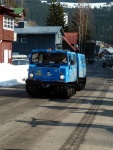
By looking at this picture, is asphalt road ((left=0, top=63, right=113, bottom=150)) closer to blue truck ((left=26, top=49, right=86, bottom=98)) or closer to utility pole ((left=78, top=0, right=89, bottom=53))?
blue truck ((left=26, top=49, right=86, bottom=98))

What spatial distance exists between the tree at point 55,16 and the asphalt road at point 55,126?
7843cm

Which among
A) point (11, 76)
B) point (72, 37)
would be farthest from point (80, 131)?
point (72, 37)

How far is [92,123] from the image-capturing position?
10766mm

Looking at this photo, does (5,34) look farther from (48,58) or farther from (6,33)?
(48,58)

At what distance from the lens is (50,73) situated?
17.1 metres

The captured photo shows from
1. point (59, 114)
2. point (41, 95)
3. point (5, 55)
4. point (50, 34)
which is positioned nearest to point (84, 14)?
point (50, 34)

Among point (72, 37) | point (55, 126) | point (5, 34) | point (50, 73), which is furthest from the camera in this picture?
point (72, 37)

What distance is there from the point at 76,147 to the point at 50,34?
207 feet

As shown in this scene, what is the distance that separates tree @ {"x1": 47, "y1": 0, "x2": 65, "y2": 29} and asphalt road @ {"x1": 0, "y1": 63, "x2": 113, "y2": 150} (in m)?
78.4

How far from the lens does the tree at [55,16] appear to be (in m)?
92.3

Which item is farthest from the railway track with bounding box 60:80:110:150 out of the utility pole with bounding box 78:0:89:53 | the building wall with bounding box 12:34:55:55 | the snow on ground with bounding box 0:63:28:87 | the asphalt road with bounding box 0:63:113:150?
the utility pole with bounding box 78:0:89:53

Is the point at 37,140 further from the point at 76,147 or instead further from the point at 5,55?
the point at 5,55

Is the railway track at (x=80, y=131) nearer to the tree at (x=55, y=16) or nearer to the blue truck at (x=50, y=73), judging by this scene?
the blue truck at (x=50, y=73)

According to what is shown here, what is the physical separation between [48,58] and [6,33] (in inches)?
1050
